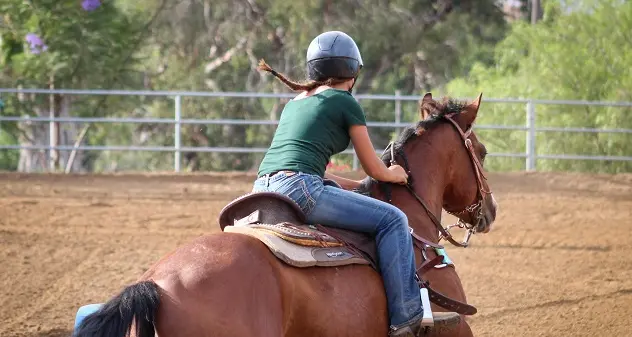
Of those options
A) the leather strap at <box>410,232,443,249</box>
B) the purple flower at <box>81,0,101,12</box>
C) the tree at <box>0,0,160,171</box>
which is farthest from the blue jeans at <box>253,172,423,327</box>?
the purple flower at <box>81,0,101,12</box>

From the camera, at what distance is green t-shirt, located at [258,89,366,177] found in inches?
186

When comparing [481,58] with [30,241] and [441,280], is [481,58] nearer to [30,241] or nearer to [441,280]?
[30,241]

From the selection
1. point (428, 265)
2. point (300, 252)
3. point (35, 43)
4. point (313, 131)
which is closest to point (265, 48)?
point (35, 43)

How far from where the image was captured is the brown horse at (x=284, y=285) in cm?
375

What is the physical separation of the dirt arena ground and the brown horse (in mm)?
2928

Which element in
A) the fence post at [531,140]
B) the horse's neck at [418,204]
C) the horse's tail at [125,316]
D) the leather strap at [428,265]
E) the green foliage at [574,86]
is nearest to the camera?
the horse's tail at [125,316]

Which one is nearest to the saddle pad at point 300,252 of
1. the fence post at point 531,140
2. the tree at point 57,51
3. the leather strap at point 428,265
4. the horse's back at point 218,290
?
the horse's back at point 218,290

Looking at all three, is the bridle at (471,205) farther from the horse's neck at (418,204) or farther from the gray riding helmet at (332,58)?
the gray riding helmet at (332,58)

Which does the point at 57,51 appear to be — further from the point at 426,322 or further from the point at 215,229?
the point at 426,322

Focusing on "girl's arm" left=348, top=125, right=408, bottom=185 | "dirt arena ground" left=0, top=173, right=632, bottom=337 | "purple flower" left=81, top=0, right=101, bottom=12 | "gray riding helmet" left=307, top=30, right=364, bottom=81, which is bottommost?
"dirt arena ground" left=0, top=173, right=632, bottom=337

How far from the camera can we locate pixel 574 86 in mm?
22734

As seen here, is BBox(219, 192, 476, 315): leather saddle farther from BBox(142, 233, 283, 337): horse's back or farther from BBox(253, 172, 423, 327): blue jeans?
BBox(142, 233, 283, 337): horse's back

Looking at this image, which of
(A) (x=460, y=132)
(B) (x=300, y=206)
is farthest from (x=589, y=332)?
(B) (x=300, y=206)

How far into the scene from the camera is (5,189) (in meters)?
14.4
